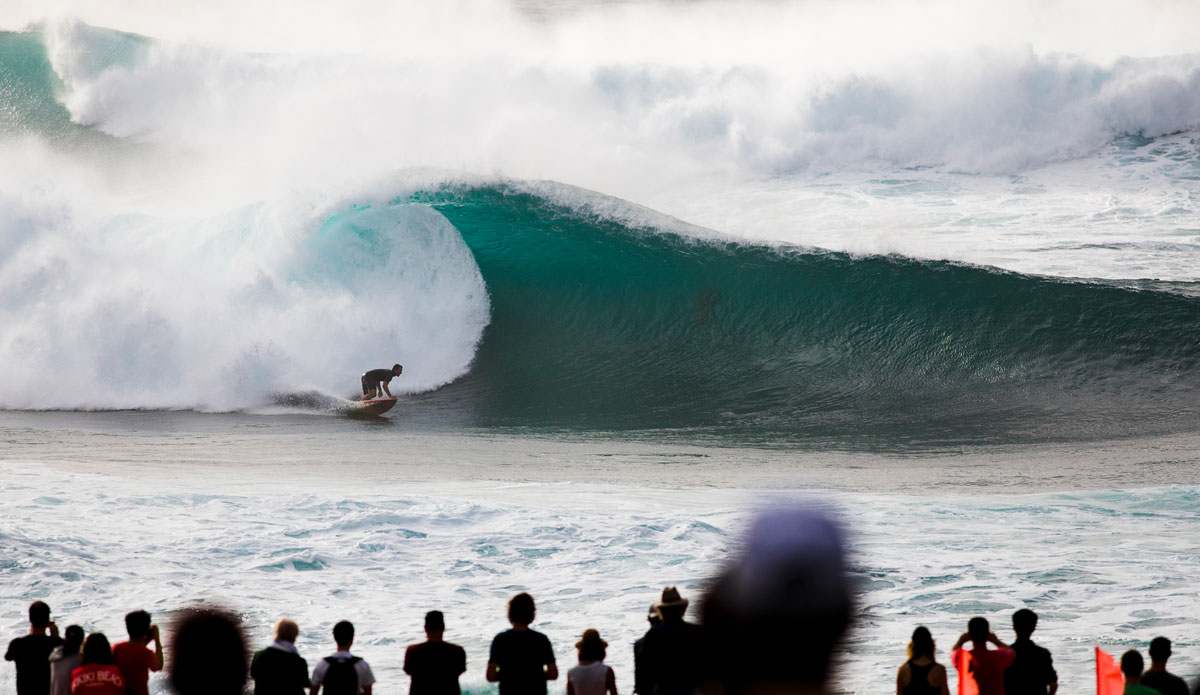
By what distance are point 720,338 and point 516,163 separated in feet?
22.0

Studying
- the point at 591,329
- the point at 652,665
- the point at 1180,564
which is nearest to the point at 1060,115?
the point at 591,329

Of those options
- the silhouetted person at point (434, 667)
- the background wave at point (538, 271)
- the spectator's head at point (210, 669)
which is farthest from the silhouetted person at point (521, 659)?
the background wave at point (538, 271)

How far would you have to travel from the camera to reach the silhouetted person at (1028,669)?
352 cm

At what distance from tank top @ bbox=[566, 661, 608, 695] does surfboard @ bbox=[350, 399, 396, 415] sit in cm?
981

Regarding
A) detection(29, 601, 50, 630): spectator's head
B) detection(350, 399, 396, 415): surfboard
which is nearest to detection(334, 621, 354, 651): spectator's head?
detection(29, 601, 50, 630): spectator's head

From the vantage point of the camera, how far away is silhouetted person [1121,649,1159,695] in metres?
3.21

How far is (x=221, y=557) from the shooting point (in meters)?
6.75

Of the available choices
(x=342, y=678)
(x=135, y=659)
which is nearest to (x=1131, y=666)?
(x=342, y=678)

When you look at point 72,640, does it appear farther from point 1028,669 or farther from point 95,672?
point 1028,669

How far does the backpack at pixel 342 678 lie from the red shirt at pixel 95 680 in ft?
2.15

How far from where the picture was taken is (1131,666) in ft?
10.6

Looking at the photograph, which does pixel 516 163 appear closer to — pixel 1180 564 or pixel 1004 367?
pixel 1004 367

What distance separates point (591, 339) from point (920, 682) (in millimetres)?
12625

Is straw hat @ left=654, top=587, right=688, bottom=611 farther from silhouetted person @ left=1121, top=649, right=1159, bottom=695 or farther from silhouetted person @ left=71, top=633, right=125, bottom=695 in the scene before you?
silhouetted person @ left=71, top=633, right=125, bottom=695
